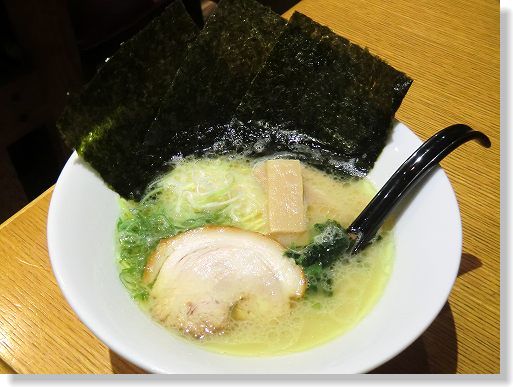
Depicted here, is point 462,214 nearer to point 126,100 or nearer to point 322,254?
point 322,254

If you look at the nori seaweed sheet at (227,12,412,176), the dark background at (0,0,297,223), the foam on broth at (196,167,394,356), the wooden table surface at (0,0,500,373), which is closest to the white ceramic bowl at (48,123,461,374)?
the foam on broth at (196,167,394,356)

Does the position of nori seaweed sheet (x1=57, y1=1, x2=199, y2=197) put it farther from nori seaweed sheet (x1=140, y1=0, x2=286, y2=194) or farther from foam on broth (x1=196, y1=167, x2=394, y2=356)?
foam on broth (x1=196, y1=167, x2=394, y2=356)

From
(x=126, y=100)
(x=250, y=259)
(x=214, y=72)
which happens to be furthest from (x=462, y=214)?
(x=126, y=100)

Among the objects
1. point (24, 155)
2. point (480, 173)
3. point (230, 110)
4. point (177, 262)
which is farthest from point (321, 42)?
point (24, 155)

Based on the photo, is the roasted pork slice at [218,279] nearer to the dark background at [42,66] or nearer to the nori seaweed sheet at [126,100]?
the nori seaweed sheet at [126,100]

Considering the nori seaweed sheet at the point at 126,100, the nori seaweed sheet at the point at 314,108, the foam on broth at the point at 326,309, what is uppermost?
the nori seaweed sheet at the point at 126,100

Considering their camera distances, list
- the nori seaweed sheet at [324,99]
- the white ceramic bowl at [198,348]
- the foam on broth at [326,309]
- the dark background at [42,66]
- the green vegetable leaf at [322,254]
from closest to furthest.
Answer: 1. the white ceramic bowl at [198,348]
2. the foam on broth at [326,309]
3. the green vegetable leaf at [322,254]
4. the nori seaweed sheet at [324,99]
5. the dark background at [42,66]

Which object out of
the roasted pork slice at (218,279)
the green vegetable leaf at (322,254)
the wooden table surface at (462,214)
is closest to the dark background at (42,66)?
the wooden table surface at (462,214)
